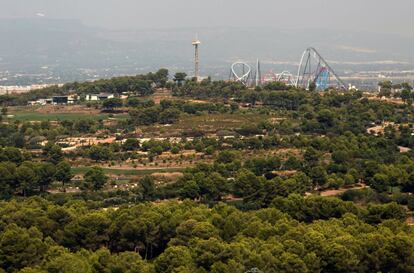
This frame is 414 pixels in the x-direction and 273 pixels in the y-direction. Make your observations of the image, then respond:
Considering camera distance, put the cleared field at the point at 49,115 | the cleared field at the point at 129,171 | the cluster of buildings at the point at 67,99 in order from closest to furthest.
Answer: the cleared field at the point at 129,171, the cleared field at the point at 49,115, the cluster of buildings at the point at 67,99

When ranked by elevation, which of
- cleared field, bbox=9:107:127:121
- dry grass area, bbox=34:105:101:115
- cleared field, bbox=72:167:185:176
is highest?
dry grass area, bbox=34:105:101:115

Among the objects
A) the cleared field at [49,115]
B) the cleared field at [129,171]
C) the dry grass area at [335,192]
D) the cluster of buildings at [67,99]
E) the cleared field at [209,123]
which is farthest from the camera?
the cluster of buildings at [67,99]

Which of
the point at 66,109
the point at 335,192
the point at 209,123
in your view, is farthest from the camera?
the point at 66,109

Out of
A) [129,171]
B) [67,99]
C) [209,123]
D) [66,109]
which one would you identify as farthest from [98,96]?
[129,171]

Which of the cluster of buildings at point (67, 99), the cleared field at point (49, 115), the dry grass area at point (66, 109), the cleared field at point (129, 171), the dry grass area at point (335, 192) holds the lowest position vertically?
the dry grass area at point (335, 192)

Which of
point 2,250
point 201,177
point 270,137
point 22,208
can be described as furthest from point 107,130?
point 2,250

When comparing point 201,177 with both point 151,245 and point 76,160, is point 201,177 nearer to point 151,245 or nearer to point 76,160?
point 151,245

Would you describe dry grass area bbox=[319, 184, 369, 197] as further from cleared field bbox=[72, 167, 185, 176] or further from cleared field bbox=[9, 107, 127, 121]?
cleared field bbox=[9, 107, 127, 121]

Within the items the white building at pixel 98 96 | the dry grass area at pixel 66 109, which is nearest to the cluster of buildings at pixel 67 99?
the white building at pixel 98 96

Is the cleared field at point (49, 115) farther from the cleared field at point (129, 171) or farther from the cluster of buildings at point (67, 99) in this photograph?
the cleared field at point (129, 171)

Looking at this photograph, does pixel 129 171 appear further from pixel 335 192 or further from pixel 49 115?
pixel 49 115

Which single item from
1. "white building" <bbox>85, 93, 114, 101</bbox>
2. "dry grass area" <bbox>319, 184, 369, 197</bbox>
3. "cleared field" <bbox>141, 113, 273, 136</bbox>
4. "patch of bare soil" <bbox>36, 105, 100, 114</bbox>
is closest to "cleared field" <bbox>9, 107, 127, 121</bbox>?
"patch of bare soil" <bbox>36, 105, 100, 114</bbox>
